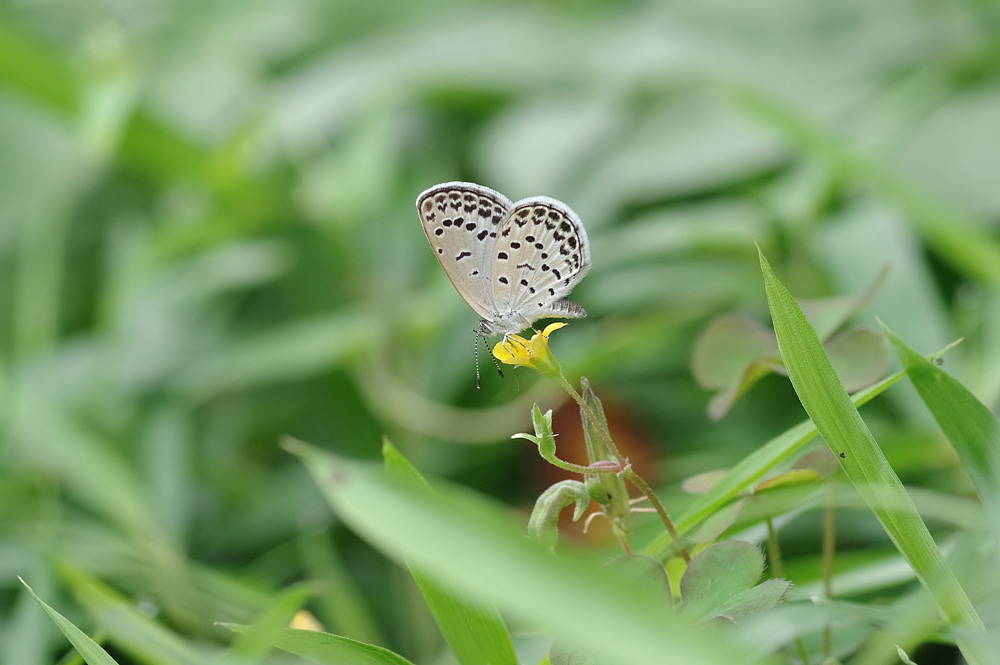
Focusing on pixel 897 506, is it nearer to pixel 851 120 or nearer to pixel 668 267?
pixel 668 267

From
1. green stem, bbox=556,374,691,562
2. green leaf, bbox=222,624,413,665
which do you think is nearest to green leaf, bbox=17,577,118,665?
green leaf, bbox=222,624,413,665

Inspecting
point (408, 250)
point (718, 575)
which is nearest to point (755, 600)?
point (718, 575)

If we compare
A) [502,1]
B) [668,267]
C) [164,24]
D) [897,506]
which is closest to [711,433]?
[668,267]

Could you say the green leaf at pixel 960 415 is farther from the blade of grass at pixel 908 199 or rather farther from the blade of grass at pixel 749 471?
the blade of grass at pixel 908 199

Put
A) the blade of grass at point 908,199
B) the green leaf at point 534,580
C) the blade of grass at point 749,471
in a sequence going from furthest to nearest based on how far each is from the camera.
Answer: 1. the blade of grass at point 908,199
2. the blade of grass at point 749,471
3. the green leaf at point 534,580

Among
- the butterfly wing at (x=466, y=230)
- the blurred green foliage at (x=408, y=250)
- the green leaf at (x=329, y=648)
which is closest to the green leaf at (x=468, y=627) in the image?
the green leaf at (x=329, y=648)
